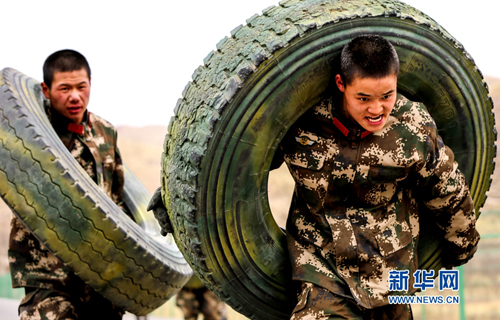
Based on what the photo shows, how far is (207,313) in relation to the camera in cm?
575

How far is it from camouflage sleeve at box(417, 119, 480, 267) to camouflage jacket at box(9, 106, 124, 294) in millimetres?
2105

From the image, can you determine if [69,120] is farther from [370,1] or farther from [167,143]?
[370,1]

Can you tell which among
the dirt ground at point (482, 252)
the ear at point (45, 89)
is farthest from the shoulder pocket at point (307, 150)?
Result: the dirt ground at point (482, 252)

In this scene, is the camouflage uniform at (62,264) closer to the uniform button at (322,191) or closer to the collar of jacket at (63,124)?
the collar of jacket at (63,124)

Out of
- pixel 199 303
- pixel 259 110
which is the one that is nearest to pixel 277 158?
pixel 259 110

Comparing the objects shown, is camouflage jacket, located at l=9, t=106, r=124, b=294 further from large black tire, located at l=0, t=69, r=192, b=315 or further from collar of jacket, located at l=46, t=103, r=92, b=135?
large black tire, located at l=0, t=69, r=192, b=315

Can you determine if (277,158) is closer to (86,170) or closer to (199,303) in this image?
(86,170)

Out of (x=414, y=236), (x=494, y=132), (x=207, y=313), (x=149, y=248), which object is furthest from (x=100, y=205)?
(x=207, y=313)

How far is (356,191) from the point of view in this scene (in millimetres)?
2559

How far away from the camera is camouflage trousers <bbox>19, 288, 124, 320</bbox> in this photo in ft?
11.4

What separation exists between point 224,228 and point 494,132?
1.39 metres

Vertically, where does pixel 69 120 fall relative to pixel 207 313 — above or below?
above

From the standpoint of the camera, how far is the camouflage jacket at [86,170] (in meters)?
3.61

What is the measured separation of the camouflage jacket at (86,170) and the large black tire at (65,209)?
253mm
